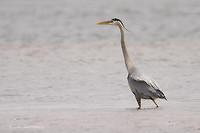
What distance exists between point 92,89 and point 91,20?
51.2 feet

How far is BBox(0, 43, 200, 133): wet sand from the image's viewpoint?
27.9 ft

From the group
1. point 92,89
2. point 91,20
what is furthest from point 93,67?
point 91,20

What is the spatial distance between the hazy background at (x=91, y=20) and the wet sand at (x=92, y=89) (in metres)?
2.26

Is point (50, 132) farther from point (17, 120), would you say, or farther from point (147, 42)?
point (147, 42)

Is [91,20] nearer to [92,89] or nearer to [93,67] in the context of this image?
[93,67]

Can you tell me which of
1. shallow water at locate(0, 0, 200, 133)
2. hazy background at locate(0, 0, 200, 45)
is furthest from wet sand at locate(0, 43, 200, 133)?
hazy background at locate(0, 0, 200, 45)

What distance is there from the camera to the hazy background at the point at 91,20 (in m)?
22.2

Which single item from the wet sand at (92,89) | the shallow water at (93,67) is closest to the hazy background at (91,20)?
the shallow water at (93,67)

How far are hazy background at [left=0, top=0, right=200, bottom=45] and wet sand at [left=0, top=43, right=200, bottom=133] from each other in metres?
2.26

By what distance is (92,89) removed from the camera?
11.9 metres

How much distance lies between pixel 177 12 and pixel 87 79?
55.7 feet

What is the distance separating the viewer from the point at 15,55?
58.4ft

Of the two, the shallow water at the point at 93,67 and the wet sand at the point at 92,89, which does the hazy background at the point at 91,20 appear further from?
the wet sand at the point at 92,89

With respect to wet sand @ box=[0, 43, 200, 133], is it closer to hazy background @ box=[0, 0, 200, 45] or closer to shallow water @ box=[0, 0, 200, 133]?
shallow water @ box=[0, 0, 200, 133]
